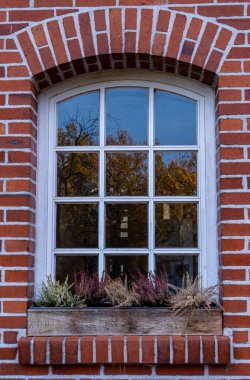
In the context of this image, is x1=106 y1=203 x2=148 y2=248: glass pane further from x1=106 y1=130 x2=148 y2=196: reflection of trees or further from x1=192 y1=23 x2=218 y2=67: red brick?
x1=192 y1=23 x2=218 y2=67: red brick

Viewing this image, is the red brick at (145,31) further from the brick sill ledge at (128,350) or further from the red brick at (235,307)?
the brick sill ledge at (128,350)

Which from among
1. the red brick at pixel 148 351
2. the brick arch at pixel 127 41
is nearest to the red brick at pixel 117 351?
the red brick at pixel 148 351

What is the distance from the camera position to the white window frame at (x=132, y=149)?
3443 mm

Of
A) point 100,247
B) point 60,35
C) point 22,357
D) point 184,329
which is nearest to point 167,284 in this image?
point 184,329

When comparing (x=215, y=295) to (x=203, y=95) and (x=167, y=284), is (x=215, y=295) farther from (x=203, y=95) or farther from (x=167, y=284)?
(x=203, y=95)

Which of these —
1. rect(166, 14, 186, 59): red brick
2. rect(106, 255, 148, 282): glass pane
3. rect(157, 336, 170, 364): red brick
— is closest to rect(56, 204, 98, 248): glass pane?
rect(106, 255, 148, 282): glass pane

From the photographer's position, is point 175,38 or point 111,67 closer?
point 175,38

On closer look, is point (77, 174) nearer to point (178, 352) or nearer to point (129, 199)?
point (129, 199)

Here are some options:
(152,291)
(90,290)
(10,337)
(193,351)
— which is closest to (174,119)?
(152,291)

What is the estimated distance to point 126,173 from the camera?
11.7 ft

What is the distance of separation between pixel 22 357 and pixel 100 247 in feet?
2.72

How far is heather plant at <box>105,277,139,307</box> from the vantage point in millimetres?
3248

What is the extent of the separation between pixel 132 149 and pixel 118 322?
1.14 metres

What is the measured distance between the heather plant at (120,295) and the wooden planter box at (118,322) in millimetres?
53
